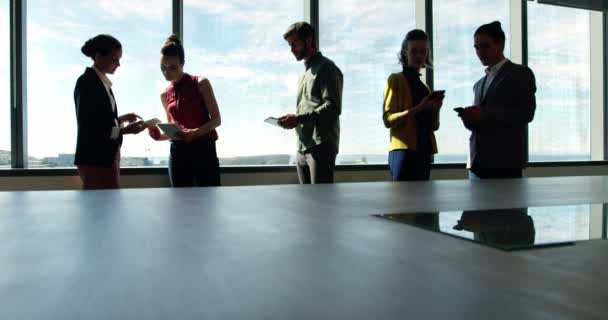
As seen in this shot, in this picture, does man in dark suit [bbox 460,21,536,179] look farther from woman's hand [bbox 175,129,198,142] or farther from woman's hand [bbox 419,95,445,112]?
woman's hand [bbox 175,129,198,142]

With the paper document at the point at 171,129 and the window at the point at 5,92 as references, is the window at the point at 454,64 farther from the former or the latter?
the window at the point at 5,92

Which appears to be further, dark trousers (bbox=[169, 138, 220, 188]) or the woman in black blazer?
dark trousers (bbox=[169, 138, 220, 188])

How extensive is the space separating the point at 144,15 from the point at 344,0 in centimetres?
181

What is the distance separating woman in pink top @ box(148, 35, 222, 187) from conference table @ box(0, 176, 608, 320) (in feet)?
6.18

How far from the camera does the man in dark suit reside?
1.89 metres

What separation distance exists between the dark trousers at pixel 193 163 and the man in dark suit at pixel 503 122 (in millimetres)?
1229

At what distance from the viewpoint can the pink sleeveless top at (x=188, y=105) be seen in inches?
91.4

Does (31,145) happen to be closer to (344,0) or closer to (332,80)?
(332,80)

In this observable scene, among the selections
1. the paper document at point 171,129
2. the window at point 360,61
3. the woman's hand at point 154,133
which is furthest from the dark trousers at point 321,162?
the window at point 360,61

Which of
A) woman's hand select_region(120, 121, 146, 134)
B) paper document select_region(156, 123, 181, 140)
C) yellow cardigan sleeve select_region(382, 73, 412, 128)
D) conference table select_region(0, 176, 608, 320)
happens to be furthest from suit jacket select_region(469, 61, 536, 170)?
woman's hand select_region(120, 121, 146, 134)

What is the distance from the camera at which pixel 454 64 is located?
470cm

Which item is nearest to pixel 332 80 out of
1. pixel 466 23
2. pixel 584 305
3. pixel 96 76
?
pixel 96 76

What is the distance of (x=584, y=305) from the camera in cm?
16

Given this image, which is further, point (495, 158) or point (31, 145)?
point (31, 145)
